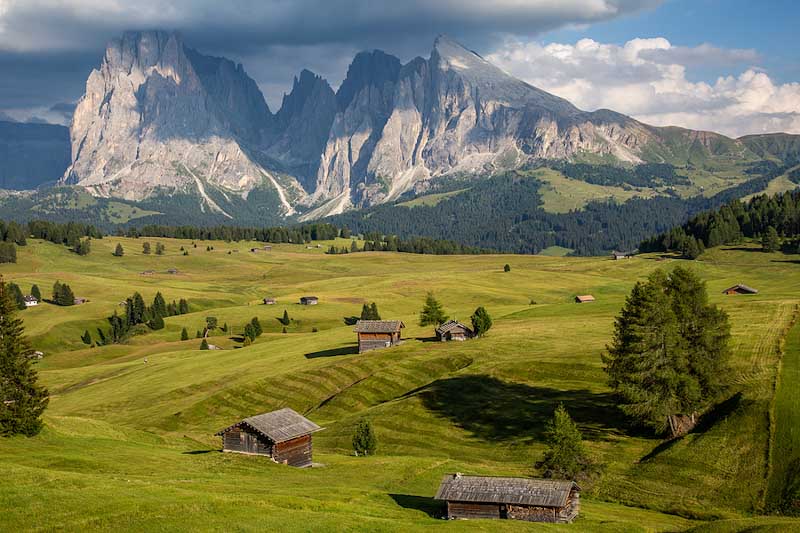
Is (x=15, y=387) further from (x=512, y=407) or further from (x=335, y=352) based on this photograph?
(x=335, y=352)

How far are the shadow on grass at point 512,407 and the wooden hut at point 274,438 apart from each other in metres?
18.2

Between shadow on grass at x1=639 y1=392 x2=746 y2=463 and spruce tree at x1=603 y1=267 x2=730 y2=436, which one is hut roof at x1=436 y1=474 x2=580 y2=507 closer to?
shadow on grass at x1=639 y1=392 x2=746 y2=463

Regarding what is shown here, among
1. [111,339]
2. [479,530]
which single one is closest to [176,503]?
[479,530]

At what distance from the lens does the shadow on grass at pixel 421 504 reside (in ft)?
165

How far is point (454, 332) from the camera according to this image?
12244 centimetres

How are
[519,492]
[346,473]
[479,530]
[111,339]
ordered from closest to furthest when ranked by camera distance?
[479,530] < [519,492] < [346,473] < [111,339]

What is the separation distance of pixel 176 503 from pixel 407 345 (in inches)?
3276

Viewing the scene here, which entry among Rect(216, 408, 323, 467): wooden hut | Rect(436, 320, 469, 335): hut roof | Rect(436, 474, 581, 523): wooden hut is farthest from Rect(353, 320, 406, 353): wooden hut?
Rect(436, 474, 581, 523): wooden hut

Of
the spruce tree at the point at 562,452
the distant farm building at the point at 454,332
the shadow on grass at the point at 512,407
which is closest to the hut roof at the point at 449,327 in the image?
the distant farm building at the point at 454,332

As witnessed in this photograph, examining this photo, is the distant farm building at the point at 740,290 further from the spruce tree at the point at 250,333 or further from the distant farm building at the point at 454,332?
the spruce tree at the point at 250,333

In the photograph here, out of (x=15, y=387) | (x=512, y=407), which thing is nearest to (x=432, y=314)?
(x=512, y=407)

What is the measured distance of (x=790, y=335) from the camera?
89.9 meters

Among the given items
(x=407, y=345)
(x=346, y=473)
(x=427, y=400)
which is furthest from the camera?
(x=407, y=345)

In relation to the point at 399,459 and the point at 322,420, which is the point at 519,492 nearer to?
the point at 399,459
